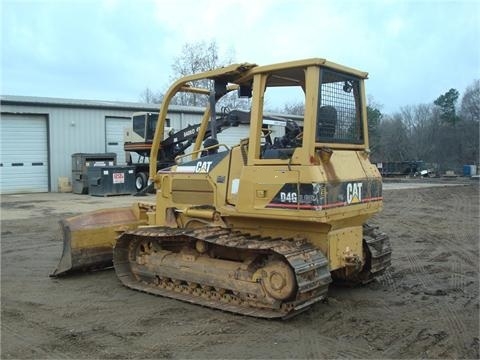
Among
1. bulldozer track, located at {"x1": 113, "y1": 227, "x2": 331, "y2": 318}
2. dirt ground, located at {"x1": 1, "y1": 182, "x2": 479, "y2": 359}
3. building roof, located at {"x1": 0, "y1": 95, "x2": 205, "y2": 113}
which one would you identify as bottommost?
dirt ground, located at {"x1": 1, "y1": 182, "x2": 479, "y2": 359}

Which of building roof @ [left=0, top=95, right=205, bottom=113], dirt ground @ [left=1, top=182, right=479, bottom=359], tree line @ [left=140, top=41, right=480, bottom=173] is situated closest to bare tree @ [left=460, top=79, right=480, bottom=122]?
tree line @ [left=140, top=41, right=480, bottom=173]

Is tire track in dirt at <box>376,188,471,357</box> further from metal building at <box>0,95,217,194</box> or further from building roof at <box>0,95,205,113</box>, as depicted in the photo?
metal building at <box>0,95,217,194</box>

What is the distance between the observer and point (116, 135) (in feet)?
83.8

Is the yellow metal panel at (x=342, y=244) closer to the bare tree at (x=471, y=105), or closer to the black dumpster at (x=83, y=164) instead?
the black dumpster at (x=83, y=164)

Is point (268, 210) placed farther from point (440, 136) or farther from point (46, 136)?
point (440, 136)

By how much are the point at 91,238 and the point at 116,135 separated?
61.9 ft

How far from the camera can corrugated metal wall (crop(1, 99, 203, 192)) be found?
2275cm

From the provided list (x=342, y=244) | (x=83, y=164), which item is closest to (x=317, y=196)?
(x=342, y=244)

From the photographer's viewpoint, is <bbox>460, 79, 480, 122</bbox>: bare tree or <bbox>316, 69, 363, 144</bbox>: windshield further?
<bbox>460, 79, 480, 122</bbox>: bare tree

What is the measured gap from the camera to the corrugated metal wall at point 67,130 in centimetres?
2275

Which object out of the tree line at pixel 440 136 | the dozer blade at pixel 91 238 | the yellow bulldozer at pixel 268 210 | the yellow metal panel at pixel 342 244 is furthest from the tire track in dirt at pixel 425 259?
the tree line at pixel 440 136

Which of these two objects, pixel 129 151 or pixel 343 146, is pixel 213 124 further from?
pixel 129 151

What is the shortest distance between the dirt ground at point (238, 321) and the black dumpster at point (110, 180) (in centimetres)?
1242

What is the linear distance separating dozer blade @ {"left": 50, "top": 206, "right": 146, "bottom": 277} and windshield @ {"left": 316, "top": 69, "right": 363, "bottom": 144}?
3.31 metres
